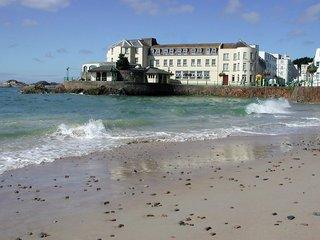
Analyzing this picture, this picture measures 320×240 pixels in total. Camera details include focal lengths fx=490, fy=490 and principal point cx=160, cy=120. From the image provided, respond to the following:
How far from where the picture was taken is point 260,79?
91688 millimetres

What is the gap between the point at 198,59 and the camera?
10000cm

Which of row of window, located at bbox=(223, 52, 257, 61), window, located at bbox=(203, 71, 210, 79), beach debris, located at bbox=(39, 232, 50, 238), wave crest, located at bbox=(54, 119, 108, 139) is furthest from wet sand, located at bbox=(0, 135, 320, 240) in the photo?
window, located at bbox=(203, 71, 210, 79)

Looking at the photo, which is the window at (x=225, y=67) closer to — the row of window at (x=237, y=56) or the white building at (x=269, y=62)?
the row of window at (x=237, y=56)

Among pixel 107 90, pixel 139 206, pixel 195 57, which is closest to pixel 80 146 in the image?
pixel 139 206

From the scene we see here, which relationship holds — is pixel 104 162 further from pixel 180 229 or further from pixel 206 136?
pixel 206 136

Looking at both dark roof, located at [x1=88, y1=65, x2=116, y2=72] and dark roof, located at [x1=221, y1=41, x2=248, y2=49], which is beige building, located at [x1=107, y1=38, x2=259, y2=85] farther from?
dark roof, located at [x1=88, y1=65, x2=116, y2=72]

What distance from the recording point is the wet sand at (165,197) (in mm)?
7363

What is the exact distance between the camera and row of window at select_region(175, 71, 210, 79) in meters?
101

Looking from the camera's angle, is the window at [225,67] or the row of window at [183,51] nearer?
the window at [225,67]

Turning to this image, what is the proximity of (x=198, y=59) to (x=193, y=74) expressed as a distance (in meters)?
3.46

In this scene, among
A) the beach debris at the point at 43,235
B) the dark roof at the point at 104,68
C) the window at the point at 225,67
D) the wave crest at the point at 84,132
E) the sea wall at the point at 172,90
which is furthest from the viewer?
the window at the point at 225,67

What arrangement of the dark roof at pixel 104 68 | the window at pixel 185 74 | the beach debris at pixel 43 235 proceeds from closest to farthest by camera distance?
the beach debris at pixel 43 235
the dark roof at pixel 104 68
the window at pixel 185 74

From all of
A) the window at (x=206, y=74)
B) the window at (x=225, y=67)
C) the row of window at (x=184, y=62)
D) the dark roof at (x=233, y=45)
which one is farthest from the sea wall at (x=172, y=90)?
the dark roof at (x=233, y=45)

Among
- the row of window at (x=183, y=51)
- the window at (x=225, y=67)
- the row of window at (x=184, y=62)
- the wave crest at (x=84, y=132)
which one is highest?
the row of window at (x=183, y=51)
